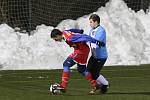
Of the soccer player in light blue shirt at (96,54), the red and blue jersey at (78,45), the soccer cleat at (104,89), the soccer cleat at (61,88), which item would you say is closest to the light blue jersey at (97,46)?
the soccer player in light blue shirt at (96,54)

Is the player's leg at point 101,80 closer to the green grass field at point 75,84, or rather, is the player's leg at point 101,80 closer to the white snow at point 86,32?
the green grass field at point 75,84

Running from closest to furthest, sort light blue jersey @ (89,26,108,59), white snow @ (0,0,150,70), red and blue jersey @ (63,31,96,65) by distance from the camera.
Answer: red and blue jersey @ (63,31,96,65) → light blue jersey @ (89,26,108,59) → white snow @ (0,0,150,70)

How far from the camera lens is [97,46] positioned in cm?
1516

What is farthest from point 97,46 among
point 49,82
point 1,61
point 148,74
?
point 1,61

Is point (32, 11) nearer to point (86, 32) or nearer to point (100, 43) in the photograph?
point (86, 32)

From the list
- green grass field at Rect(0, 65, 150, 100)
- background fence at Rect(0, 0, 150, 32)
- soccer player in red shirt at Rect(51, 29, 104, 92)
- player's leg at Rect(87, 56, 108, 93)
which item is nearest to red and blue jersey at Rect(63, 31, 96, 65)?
soccer player in red shirt at Rect(51, 29, 104, 92)

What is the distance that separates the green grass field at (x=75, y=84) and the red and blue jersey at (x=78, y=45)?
0.74m

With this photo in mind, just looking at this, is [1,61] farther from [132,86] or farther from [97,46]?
[97,46]

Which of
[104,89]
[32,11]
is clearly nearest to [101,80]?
[104,89]

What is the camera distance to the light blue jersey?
15062 mm

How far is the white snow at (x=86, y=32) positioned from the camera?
25281 mm

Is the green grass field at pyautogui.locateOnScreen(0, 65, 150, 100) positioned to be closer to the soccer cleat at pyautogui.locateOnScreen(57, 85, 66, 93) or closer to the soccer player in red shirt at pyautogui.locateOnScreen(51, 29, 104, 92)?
the soccer cleat at pyautogui.locateOnScreen(57, 85, 66, 93)

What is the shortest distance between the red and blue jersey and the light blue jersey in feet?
0.71

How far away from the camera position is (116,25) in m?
28.2
